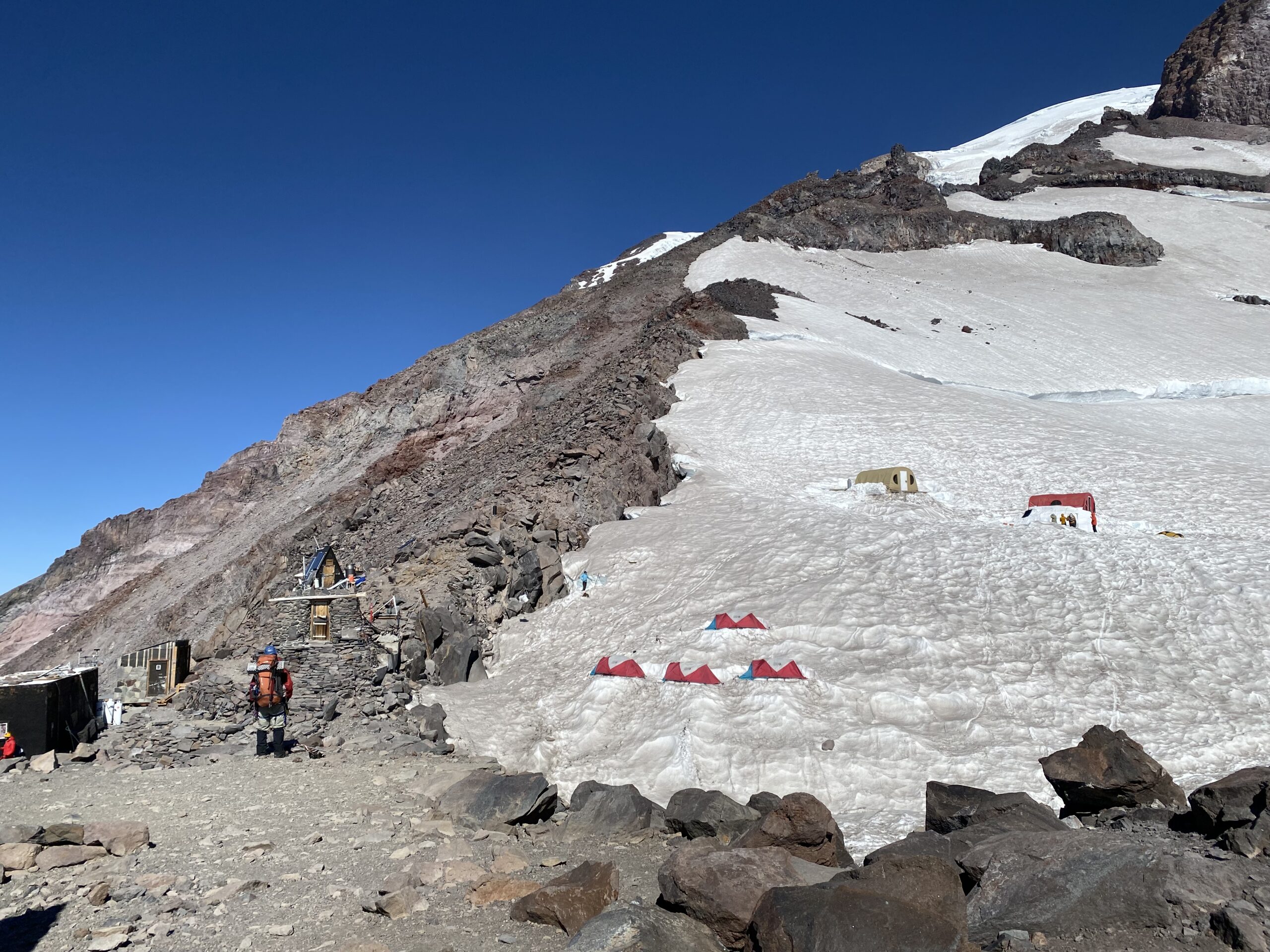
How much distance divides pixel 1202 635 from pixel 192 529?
42443 mm

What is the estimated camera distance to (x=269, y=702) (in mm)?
10398

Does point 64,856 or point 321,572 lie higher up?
point 321,572

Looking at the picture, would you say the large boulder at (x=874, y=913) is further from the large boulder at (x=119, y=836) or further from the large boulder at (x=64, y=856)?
the large boulder at (x=64, y=856)

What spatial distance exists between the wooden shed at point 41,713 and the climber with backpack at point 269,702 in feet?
7.51

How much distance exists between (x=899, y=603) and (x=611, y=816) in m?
6.10

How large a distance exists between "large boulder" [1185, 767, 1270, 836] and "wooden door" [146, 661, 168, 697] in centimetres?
Result: 1393

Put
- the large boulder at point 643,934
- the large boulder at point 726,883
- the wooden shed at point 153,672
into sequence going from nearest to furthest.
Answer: the large boulder at point 643,934 → the large boulder at point 726,883 → the wooden shed at point 153,672

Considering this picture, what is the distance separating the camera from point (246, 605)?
672 inches

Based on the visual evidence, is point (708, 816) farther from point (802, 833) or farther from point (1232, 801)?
point (1232, 801)

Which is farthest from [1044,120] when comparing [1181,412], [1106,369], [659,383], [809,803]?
[809,803]

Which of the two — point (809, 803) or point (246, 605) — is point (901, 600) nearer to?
point (809, 803)

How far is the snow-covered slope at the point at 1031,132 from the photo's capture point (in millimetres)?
79500

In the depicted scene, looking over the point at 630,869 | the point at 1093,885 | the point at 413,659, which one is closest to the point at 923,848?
the point at 1093,885

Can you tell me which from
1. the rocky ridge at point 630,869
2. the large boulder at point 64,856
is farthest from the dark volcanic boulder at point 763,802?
the large boulder at point 64,856
